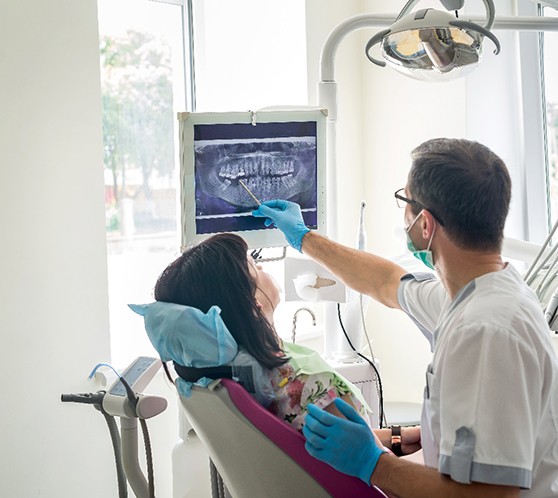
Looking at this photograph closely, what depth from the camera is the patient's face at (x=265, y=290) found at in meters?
1.96

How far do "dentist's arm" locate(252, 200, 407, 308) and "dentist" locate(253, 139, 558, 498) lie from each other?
0.50 metres

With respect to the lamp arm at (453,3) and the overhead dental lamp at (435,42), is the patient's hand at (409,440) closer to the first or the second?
the overhead dental lamp at (435,42)

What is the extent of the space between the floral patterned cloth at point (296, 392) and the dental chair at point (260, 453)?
13cm

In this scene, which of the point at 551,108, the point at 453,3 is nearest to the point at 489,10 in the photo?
the point at 453,3

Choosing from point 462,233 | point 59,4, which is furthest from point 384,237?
point 462,233

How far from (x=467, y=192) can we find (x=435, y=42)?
51 cm

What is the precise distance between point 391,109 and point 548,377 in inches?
85.3

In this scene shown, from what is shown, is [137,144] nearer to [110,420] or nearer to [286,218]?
[286,218]

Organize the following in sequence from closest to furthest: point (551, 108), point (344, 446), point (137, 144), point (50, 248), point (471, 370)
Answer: point (471, 370), point (344, 446), point (50, 248), point (137, 144), point (551, 108)

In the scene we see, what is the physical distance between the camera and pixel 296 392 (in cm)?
182

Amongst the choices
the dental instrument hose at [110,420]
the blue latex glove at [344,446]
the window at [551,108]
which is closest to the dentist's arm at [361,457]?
the blue latex glove at [344,446]

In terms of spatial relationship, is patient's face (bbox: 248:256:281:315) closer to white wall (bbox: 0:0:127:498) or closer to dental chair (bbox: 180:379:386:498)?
A: dental chair (bbox: 180:379:386:498)

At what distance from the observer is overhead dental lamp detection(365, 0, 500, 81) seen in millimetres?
1922

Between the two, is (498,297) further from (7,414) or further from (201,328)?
(7,414)
